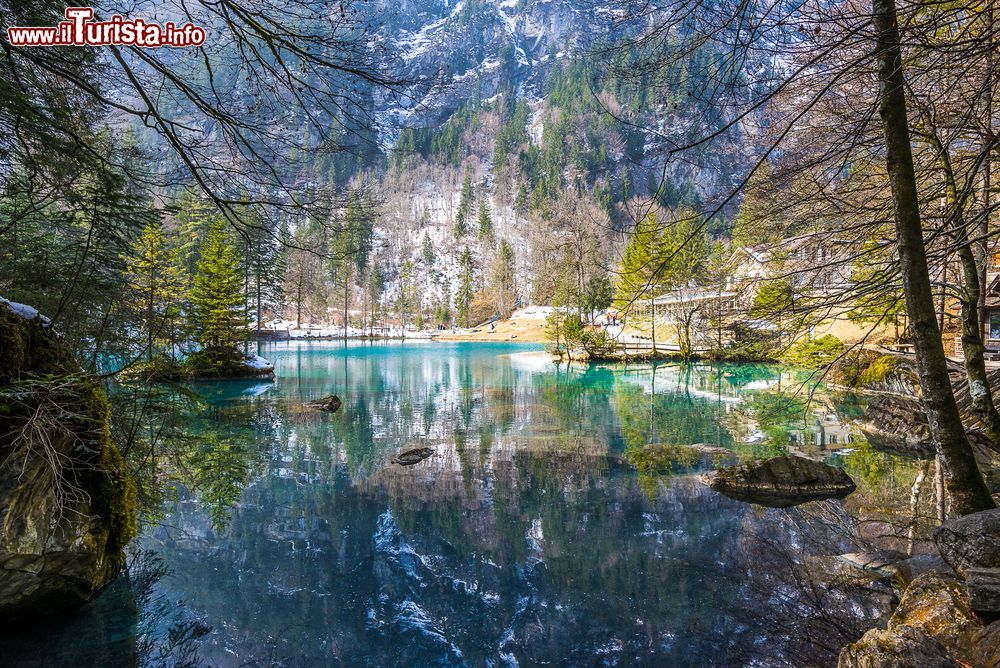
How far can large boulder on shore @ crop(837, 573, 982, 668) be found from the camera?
8.92 feet

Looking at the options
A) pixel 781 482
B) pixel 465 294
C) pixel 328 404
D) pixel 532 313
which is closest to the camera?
pixel 781 482

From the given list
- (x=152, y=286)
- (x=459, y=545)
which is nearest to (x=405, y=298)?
(x=152, y=286)

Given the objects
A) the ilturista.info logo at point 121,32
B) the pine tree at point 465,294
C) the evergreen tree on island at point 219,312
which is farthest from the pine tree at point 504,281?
the ilturista.info logo at point 121,32

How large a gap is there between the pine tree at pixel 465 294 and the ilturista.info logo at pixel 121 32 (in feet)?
233

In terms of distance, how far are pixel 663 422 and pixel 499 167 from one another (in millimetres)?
95304

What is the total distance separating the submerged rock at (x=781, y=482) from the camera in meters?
8.03

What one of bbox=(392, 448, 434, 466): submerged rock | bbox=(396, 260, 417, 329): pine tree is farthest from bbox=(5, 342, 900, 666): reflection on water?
bbox=(396, 260, 417, 329): pine tree

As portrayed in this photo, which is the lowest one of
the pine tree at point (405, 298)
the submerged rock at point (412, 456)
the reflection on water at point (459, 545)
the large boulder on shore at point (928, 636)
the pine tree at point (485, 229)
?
the reflection on water at point (459, 545)

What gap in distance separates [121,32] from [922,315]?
251 inches

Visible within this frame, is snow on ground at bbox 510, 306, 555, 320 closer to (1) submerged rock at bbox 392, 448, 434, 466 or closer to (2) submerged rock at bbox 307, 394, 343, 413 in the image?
(2) submerged rock at bbox 307, 394, 343, 413

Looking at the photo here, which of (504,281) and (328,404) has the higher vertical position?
(504,281)

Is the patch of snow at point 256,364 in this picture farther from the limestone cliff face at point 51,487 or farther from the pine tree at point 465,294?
the pine tree at point 465,294

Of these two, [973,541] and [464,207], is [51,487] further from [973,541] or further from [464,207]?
[464,207]

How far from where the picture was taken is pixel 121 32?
11.5 ft
